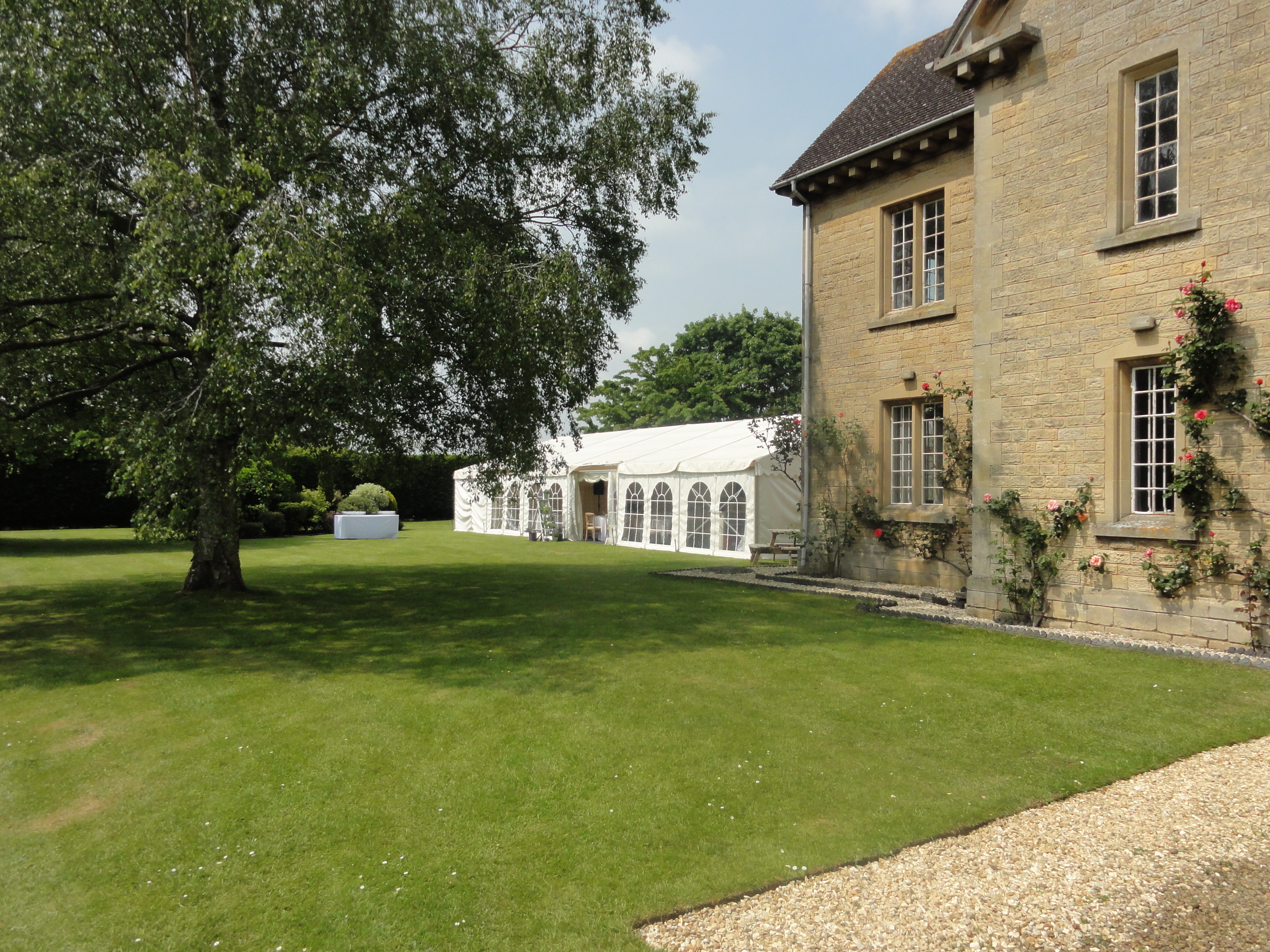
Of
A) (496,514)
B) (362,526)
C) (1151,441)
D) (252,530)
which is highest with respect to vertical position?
(1151,441)

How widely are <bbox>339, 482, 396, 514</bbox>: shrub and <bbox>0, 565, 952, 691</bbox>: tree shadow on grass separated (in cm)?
1357

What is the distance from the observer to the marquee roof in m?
18.4

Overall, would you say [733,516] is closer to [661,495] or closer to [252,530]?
[661,495]

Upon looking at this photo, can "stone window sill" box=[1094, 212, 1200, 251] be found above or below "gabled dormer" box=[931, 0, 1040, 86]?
below

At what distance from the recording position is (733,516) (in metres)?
18.3

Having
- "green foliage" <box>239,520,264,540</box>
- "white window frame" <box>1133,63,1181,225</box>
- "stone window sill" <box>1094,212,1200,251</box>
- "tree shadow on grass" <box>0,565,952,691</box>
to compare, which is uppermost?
"white window frame" <box>1133,63,1181,225</box>

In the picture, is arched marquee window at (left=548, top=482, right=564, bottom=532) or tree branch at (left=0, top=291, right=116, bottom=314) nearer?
tree branch at (left=0, top=291, right=116, bottom=314)

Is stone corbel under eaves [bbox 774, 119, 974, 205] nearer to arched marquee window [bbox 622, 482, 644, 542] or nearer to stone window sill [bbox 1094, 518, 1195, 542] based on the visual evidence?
stone window sill [bbox 1094, 518, 1195, 542]

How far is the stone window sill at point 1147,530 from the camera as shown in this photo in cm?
802

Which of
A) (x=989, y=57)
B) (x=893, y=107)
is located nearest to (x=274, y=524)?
(x=893, y=107)

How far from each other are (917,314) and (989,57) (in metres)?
3.71

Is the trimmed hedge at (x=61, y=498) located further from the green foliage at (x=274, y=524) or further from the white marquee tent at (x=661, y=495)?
the white marquee tent at (x=661, y=495)

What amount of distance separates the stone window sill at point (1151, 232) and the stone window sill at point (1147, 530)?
2.91m

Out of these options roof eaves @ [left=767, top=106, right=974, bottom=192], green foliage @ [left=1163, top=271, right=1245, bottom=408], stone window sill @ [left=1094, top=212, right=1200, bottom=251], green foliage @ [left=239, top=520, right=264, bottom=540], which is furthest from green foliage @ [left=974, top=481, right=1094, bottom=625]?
green foliage @ [left=239, top=520, right=264, bottom=540]
